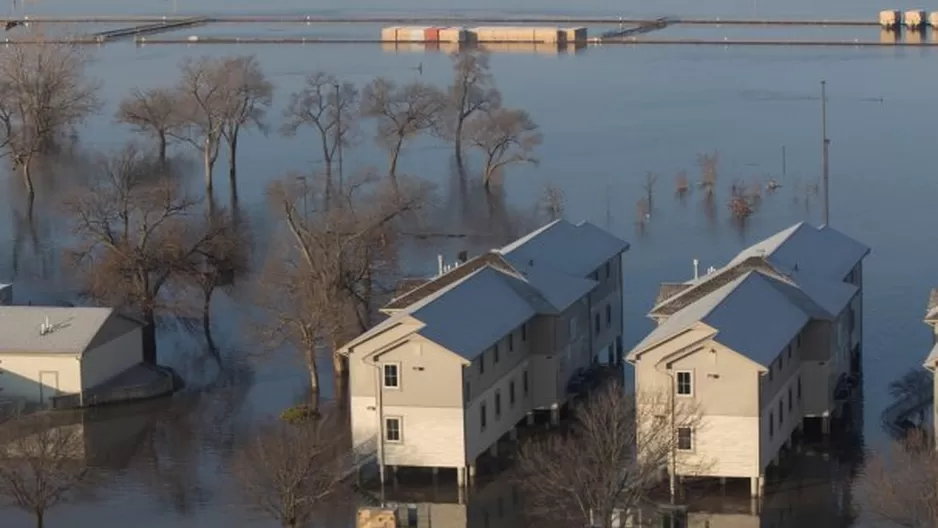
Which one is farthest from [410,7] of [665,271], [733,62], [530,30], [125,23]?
[665,271]

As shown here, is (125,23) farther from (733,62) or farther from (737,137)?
(737,137)

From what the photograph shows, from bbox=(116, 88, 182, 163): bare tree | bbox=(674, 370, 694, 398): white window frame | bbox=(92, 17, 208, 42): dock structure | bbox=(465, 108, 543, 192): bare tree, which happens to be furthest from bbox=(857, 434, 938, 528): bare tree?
bbox=(92, 17, 208, 42): dock structure

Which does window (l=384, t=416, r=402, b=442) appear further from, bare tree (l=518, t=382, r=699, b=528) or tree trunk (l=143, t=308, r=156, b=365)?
tree trunk (l=143, t=308, r=156, b=365)

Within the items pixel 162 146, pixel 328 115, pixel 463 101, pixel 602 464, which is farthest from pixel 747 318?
pixel 328 115

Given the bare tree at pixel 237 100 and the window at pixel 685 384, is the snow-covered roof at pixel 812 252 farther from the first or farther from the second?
the bare tree at pixel 237 100

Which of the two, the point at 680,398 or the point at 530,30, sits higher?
the point at 530,30
